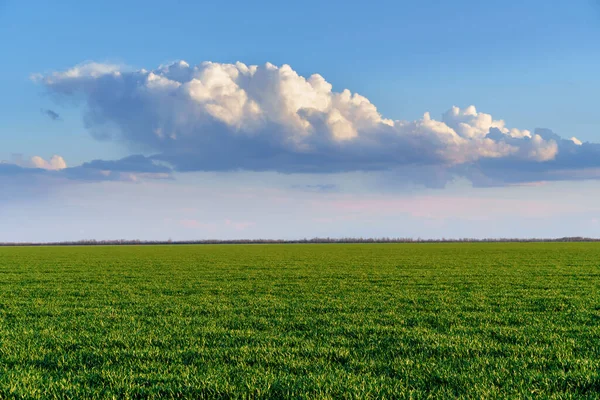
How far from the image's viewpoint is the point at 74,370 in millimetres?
8172

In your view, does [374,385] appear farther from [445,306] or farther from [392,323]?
[445,306]

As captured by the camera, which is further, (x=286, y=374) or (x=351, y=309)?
(x=351, y=309)

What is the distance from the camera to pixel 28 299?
18047mm

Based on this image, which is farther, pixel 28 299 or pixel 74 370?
pixel 28 299

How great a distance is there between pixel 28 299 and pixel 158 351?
11.9 m

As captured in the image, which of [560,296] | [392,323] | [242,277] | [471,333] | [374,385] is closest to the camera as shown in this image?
[374,385]

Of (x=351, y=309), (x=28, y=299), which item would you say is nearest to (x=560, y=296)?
(x=351, y=309)

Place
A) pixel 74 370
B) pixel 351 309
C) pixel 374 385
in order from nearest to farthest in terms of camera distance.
Result: pixel 374 385 → pixel 74 370 → pixel 351 309

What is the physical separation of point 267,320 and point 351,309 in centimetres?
315

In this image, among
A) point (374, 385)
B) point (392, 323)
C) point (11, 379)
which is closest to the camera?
point (374, 385)

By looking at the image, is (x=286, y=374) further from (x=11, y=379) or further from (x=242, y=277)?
(x=242, y=277)

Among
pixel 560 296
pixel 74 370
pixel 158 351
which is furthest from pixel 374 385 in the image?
pixel 560 296

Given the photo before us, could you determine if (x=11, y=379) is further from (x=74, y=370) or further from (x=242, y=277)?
(x=242, y=277)

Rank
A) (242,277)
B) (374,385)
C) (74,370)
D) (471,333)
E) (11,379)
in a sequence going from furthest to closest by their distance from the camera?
(242,277) → (471,333) → (74,370) → (11,379) → (374,385)
